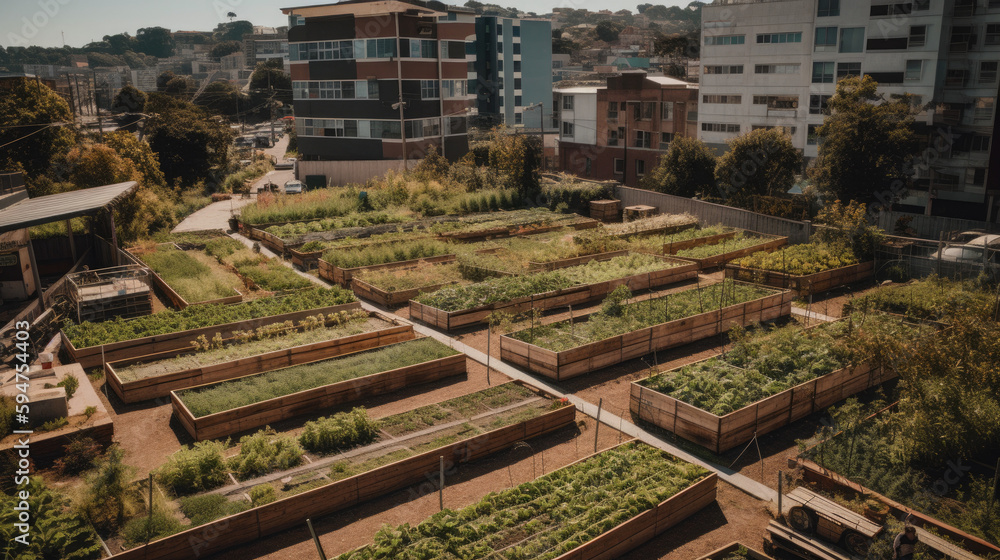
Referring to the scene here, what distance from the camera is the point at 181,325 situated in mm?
17984

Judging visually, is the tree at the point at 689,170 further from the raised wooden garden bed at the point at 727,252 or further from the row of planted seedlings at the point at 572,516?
the row of planted seedlings at the point at 572,516

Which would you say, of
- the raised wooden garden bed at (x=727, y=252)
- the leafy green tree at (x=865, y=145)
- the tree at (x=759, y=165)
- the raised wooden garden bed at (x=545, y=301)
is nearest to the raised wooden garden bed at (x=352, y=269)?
the raised wooden garden bed at (x=545, y=301)

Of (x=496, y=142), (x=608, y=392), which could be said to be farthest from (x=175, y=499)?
(x=496, y=142)

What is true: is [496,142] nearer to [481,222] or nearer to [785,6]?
[481,222]

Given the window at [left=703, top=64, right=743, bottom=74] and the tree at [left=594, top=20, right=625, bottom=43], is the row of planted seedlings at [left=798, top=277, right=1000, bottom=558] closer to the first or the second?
the window at [left=703, top=64, right=743, bottom=74]

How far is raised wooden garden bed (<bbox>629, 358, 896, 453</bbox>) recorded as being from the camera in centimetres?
1312

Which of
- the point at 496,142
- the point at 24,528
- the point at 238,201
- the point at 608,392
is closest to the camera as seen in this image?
the point at 24,528

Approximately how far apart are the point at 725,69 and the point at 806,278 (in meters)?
30.6

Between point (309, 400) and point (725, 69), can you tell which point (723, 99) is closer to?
point (725, 69)

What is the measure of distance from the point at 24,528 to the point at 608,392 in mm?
11235

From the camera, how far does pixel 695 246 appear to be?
27.1 meters

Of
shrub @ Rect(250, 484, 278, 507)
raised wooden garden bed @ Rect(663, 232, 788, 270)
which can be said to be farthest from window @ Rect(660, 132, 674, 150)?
shrub @ Rect(250, 484, 278, 507)

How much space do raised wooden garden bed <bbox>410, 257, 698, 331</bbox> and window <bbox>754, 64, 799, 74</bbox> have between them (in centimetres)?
2767

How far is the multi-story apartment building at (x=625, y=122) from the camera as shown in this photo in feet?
164
